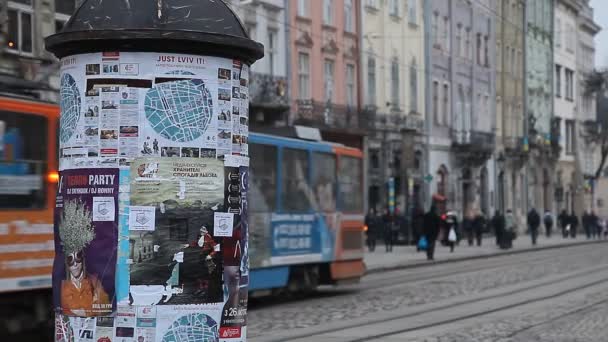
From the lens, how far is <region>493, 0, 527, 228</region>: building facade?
68.9 metres

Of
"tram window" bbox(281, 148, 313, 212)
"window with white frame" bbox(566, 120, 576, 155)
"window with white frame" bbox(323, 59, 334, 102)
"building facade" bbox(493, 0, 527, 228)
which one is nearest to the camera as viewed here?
"tram window" bbox(281, 148, 313, 212)

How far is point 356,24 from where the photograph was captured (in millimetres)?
48844

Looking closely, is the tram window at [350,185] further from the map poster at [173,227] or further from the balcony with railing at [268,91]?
the map poster at [173,227]

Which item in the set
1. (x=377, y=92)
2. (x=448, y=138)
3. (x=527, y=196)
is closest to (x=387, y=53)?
(x=377, y=92)

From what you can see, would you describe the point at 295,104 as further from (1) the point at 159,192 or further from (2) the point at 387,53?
(1) the point at 159,192

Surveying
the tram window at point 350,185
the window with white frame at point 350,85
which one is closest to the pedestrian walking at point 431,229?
the window with white frame at point 350,85

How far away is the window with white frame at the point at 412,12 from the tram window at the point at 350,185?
31268mm

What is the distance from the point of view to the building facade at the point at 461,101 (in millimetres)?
57062

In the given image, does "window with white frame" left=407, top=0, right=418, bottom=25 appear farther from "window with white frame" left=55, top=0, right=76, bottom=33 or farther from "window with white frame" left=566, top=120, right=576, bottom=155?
"window with white frame" left=566, top=120, right=576, bottom=155

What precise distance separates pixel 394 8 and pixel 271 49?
39.0 ft

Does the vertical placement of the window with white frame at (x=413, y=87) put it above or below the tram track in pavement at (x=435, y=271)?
above

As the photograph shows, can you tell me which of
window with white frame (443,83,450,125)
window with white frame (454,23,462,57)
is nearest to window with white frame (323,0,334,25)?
window with white frame (443,83,450,125)

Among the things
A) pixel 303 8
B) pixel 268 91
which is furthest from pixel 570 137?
pixel 268 91

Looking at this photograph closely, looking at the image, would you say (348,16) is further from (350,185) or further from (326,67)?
(350,185)
